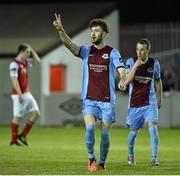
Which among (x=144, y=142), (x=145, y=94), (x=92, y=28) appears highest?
(x=92, y=28)

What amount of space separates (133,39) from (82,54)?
20827mm

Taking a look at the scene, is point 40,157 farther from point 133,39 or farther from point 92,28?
point 133,39

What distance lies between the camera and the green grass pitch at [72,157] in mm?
11961

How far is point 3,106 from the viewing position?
30.4 metres

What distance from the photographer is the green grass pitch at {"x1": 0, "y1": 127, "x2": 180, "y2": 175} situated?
12.0 metres

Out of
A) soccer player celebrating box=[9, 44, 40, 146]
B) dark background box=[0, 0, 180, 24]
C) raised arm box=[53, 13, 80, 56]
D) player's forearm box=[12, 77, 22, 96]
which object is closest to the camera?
raised arm box=[53, 13, 80, 56]

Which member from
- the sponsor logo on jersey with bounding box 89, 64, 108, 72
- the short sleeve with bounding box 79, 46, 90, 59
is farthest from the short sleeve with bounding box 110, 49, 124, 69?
the short sleeve with bounding box 79, 46, 90, 59

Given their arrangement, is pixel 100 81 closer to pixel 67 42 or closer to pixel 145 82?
pixel 67 42

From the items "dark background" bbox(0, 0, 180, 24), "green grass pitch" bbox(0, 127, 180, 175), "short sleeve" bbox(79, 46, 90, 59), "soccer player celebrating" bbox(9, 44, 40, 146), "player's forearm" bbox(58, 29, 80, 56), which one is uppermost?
"dark background" bbox(0, 0, 180, 24)

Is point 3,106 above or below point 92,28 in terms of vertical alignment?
Result: below

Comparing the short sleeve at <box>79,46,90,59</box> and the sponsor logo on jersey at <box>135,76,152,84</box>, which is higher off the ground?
the short sleeve at <box>79,46,90,59</box>

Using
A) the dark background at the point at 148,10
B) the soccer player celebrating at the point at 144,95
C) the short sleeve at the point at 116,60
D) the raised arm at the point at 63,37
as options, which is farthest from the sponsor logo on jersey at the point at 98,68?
the dark background at the point at 148,10

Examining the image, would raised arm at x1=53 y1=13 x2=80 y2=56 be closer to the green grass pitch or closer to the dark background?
the green grass pitch

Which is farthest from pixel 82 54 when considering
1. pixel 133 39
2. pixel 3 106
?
pixel 133 39
